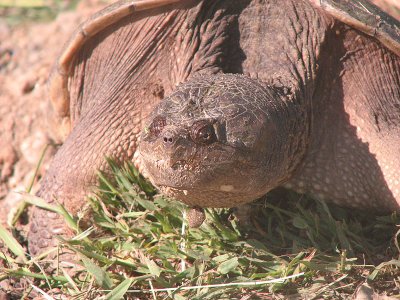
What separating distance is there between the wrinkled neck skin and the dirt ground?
1.41 metres

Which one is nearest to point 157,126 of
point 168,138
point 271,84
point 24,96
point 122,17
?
point 168,138

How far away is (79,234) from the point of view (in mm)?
2959

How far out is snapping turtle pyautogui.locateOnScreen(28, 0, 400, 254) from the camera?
2.78 meters

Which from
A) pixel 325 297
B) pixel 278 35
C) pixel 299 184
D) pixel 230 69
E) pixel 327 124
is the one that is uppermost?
pixel 278 35

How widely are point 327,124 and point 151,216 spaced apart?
4.25ft

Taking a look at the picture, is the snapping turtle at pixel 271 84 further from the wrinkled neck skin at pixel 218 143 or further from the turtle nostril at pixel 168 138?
the turtle nostril at pixel 168 138

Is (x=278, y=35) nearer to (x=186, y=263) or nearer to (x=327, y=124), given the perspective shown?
(x=327, y=124)

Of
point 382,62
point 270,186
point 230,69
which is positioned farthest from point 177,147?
point 382,62

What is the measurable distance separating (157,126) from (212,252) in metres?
0.92

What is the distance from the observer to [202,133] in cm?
215

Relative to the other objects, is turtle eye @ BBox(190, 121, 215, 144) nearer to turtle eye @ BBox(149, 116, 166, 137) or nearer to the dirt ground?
turtle eye @ BBox(149, 116, 166, 137)

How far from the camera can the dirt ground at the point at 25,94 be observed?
3916 mm

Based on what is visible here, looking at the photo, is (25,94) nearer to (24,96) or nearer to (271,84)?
(24,96)

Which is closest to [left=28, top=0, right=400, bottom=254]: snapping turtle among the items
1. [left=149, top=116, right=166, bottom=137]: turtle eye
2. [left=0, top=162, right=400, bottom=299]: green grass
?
[left=0, top=162, right=400, bottom=299]: green grass
